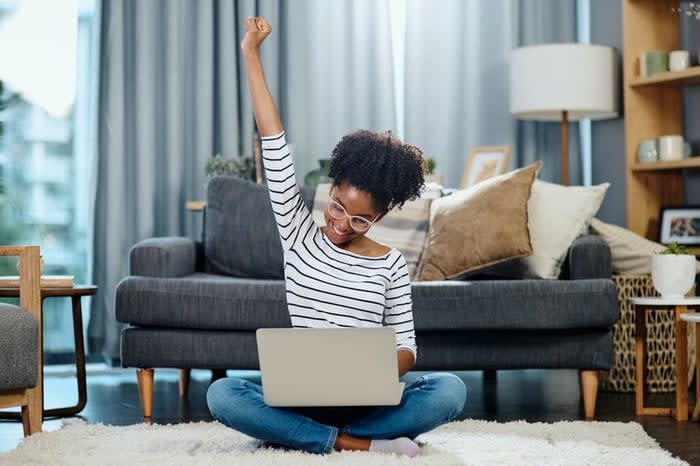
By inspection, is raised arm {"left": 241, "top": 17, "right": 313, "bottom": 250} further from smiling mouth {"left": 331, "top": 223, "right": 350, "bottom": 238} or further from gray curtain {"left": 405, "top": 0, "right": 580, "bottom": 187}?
gray curtain {"left": 405, "top": 0, "right": 580, "bottom": 187}

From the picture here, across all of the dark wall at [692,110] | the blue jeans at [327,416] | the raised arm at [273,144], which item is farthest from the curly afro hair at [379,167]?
the dark wall at [692,110]

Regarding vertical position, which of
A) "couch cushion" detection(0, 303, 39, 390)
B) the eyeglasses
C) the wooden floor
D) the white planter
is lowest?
the wooden floor

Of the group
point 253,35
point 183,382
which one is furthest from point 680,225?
A: point 253,35

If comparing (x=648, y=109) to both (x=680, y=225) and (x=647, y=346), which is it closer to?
(x=680, y=225)

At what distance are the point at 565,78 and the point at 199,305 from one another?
204 centimetres

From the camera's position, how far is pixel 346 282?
2279 millimetres

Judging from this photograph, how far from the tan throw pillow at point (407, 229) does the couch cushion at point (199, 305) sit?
61cm

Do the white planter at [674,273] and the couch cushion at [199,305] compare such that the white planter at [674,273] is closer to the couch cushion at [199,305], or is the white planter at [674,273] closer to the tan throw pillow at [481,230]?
the tan throw pillow at [481,230]

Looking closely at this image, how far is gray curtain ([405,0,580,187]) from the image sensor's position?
4.96 meters

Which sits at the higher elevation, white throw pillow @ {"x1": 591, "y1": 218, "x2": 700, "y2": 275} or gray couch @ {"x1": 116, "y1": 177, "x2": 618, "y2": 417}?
white throw pillow @ {"x1": 591, "y1": 218, "x2": 700, "y2": 275}

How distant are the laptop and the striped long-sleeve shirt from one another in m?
0.17

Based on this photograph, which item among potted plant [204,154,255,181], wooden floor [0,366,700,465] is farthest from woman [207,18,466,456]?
potted plant [204,154,255,181]

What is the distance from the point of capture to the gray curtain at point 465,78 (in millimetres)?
4957

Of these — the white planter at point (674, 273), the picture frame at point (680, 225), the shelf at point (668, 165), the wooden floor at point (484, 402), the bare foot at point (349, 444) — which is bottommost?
the wooden floor at point (484, 402)
